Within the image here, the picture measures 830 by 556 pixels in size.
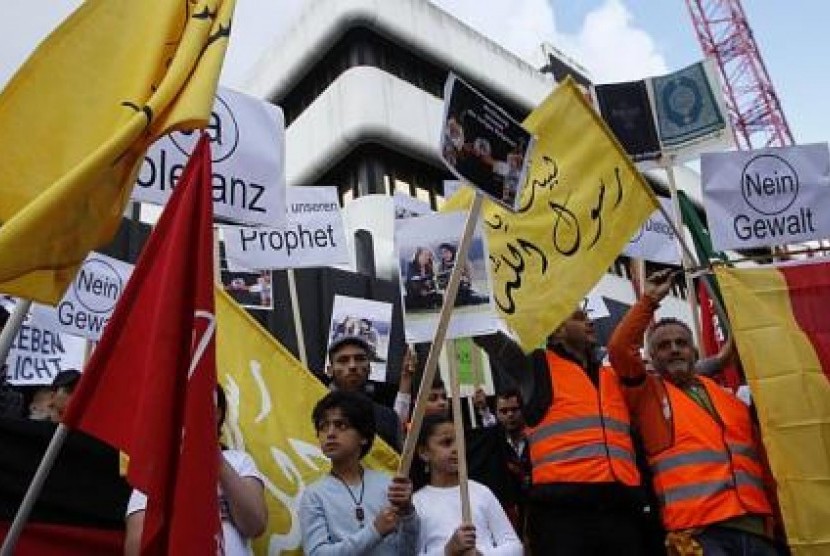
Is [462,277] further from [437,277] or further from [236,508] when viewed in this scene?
[236,508]

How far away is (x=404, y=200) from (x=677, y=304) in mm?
16121

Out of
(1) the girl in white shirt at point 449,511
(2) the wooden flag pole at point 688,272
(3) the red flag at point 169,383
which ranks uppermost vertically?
(2) the wooden flag pole at point 688,272

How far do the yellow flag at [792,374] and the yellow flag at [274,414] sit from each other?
1.63m

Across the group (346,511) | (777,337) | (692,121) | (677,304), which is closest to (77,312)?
(346,511)

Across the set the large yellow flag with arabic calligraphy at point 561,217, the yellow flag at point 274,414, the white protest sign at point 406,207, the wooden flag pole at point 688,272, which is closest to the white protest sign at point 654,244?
the wooden flag pole at point 688,272

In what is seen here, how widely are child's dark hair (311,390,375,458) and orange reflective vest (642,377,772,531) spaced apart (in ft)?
4.06

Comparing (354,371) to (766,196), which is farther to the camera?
(766,196)

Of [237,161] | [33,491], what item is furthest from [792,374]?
[33,491]

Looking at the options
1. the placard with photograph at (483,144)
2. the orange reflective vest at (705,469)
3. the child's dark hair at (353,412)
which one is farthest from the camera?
the orange reflective vest at (705,469)

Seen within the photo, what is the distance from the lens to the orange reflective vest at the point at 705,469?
3480 mm

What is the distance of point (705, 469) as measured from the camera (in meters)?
3.56

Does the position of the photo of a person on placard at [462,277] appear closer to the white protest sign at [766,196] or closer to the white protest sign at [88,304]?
the white protest sign at [88,304]

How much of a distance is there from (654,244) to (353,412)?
4.25 meters

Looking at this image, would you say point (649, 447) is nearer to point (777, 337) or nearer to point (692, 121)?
point (777, 337)
